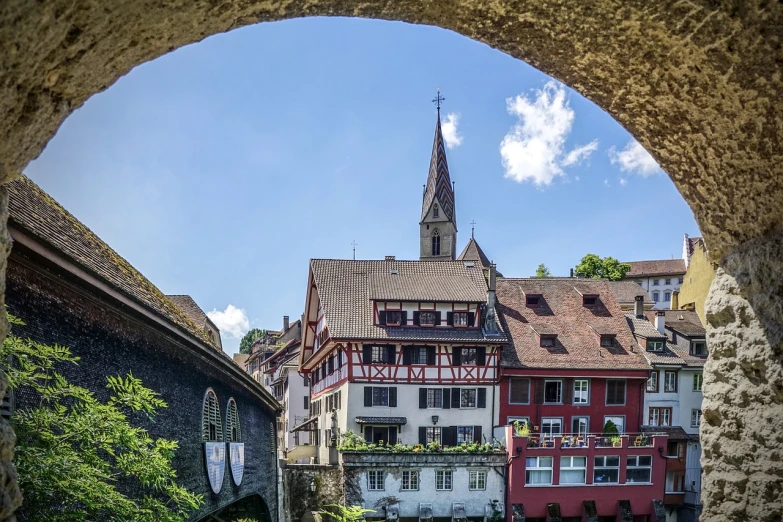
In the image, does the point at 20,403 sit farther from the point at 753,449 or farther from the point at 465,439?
the point at 465,439

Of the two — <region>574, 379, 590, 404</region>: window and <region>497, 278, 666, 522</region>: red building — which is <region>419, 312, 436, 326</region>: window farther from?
<region>574, 379, 590, 404</region>: window

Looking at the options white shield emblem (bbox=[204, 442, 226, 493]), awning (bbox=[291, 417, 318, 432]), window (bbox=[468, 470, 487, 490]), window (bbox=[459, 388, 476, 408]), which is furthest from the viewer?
awning (bbox=[291, 417, 318, 432])

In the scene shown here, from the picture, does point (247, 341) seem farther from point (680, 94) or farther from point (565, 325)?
point (680, 94)

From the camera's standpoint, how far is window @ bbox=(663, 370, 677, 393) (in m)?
27.3

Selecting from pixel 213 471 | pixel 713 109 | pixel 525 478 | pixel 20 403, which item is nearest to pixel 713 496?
pixel 713 109

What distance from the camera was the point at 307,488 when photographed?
77.2ft

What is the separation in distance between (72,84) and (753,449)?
229 centimetres

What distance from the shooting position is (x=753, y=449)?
7.08ft

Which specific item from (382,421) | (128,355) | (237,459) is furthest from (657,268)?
(128,355)

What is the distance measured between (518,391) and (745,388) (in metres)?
24.0

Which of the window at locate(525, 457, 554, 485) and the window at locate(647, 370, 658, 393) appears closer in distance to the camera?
the window at locate(525, 457, 554, 485)

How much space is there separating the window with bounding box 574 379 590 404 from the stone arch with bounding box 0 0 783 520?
24558 mm

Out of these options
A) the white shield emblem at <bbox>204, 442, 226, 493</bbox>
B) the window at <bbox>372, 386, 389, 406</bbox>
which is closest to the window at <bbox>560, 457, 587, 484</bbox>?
the window at <bbox>372, 386, 389, 406</bbox>

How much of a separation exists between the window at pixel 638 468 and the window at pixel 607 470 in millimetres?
374
